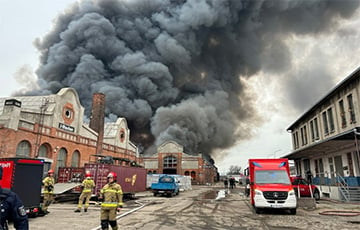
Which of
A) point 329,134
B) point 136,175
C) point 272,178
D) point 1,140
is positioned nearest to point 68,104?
point 1,140

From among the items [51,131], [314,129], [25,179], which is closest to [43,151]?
[51,131]

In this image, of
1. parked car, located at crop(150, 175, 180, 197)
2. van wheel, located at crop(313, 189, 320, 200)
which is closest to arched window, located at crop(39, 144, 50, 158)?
parked car, located at crop(150, 175, 180, 197)

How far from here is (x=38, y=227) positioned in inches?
310

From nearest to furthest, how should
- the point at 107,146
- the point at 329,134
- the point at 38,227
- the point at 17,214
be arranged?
1. the point at 17,214
2. the point at 38,227
3. the point at 329,134
4. the point at 107,146

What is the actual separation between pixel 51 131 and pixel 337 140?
20852mm

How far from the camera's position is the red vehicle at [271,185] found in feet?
34.8

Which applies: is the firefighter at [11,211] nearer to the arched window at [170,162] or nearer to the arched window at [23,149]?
the arched window at [23,149]

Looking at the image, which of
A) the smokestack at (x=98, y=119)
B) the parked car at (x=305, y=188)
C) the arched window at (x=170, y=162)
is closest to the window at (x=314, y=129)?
the parked car at (x=305, y=188)

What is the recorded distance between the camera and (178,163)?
51812 mm

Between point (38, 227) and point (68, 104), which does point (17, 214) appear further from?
point (68, 104)

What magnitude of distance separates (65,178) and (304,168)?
2326 cm

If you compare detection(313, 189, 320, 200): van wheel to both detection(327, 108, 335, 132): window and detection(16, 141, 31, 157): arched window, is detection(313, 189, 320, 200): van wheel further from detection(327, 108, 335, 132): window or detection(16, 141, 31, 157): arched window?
detection(16, 141, 31, 157): arched window

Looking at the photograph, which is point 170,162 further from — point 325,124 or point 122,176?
point 122,176

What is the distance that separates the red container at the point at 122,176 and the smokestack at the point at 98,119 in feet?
29.8
